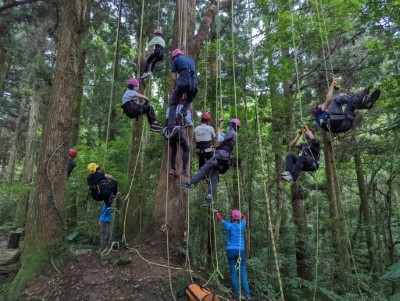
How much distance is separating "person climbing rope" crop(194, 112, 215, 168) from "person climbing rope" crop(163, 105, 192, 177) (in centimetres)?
36

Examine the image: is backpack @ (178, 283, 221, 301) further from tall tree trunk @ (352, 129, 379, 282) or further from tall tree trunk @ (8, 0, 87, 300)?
tall tree trunk @ (352, 129, 379, 282)

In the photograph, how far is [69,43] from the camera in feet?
17.7

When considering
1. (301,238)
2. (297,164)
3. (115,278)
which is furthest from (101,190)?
(301,238)

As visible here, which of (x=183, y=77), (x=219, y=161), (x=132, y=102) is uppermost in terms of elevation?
(x=183, y=77)

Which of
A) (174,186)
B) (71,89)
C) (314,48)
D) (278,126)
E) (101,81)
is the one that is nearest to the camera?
(71,89)

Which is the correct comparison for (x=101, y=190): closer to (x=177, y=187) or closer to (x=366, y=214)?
(x=177, y=187)

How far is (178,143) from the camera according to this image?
5660 mm

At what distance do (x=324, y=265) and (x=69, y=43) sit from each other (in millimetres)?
9220

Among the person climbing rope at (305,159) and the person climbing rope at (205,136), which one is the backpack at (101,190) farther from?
the person climbing rope at (305,159)

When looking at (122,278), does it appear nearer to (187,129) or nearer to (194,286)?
(194,286)

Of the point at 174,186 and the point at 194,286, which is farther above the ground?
the point at 174,186

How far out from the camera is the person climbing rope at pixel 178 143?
5418mm

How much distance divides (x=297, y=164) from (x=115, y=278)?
358 cm

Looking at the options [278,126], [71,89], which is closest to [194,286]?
[71,89]
